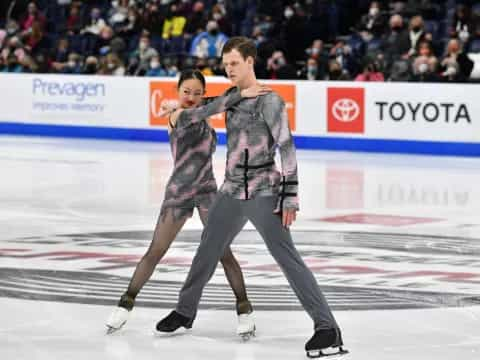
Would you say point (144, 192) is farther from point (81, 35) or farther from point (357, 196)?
point (81, 35)

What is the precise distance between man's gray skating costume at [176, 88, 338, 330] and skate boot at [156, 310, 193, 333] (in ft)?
1.90

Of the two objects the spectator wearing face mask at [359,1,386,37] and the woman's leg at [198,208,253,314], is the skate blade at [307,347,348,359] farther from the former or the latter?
the spectator wearing face mask at [359,1,386,37]

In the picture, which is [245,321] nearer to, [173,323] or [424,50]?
[173,323]

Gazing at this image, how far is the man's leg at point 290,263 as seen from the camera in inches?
263

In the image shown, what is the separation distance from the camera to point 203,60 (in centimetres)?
2458

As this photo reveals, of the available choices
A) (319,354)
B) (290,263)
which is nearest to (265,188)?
(290,263)

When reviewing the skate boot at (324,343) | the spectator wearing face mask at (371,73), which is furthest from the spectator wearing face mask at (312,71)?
the skate boot at (324,343)

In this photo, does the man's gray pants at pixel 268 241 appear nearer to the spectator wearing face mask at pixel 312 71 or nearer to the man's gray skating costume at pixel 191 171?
the man's gray skating costume at pixel 191 171

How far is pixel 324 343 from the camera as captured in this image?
6660mm

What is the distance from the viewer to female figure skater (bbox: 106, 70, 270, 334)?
285 inches

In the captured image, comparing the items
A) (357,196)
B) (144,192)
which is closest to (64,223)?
(144,192)

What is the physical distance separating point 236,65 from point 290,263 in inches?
39.4

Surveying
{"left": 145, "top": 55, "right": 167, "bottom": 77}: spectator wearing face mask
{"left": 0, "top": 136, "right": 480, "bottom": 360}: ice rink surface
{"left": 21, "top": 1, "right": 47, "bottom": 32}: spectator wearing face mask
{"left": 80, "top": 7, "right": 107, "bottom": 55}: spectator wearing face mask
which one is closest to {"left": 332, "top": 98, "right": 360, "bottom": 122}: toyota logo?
{"left": 0, "top": 136, "right": 480, "bottom": 360}: ice rink surface

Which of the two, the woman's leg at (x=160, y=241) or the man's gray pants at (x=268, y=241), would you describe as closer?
the man's gray pants at (x=268, y=241)
